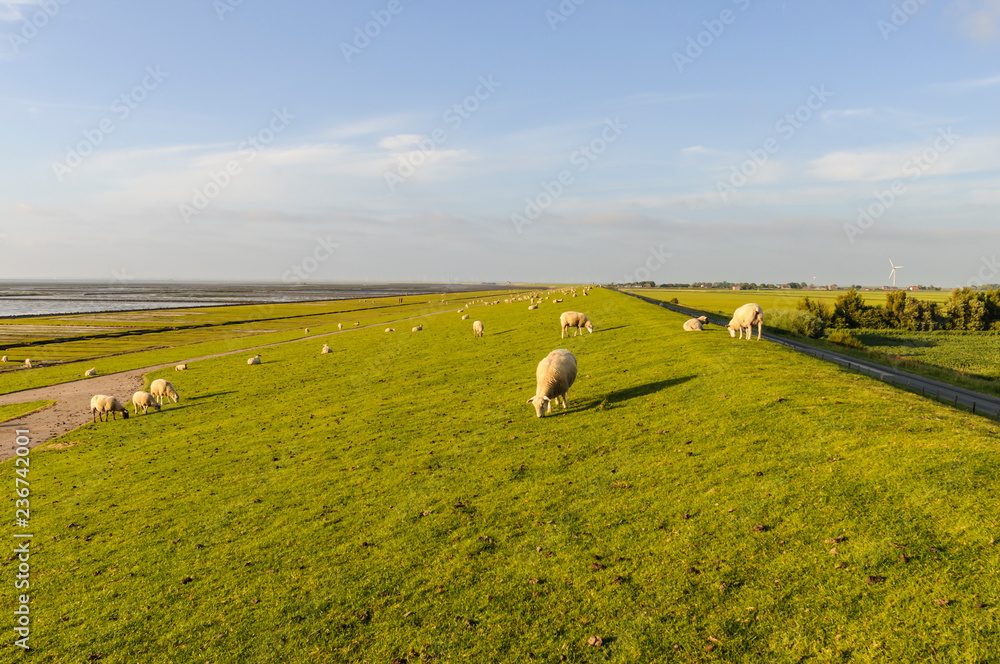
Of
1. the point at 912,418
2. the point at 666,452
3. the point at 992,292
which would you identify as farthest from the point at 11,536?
the point at 992,292

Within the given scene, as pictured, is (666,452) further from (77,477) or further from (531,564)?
(77,477)

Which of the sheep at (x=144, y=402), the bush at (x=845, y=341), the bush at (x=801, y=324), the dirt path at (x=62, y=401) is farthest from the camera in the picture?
the bush at (x=801, y=324)

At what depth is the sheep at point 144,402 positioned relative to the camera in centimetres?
3466

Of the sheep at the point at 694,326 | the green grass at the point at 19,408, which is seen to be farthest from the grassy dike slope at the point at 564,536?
the green grass at the point at 19,408

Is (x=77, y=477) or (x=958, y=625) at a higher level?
(x=958, y=625)

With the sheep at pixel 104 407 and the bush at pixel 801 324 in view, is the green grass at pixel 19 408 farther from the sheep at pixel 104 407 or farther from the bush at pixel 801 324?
the bush at pixel 801 324

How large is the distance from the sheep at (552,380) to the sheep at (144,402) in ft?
98.9

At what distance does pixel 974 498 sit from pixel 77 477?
33574 mm

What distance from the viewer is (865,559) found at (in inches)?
385

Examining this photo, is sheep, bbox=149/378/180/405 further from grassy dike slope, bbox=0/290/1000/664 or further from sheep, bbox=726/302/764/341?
sheep, bbox=726/302/764/341

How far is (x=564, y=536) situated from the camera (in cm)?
1260

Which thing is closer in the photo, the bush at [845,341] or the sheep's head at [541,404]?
the sheep's head at [541,404]

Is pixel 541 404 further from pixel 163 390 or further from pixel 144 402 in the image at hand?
pixel 163 390

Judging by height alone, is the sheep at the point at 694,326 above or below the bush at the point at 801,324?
above
